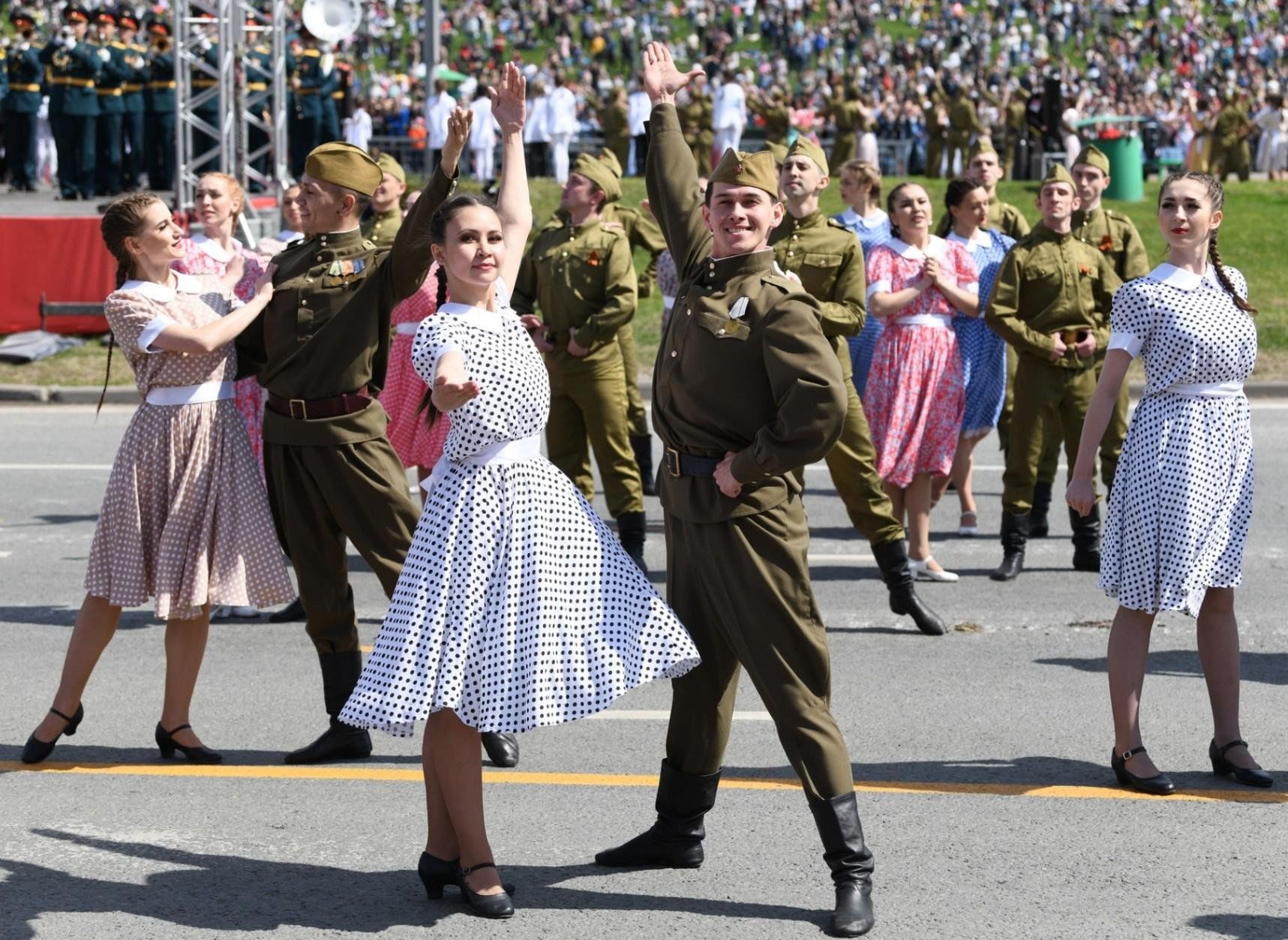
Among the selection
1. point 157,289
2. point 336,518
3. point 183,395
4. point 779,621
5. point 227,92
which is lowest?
point 336,518

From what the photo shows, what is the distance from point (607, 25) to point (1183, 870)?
54.6 metres

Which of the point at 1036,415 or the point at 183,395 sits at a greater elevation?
the point at 183,395

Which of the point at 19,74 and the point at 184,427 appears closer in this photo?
the point at 184,427

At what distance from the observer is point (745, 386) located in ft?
16.0

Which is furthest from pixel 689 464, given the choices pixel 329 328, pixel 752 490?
pixel 329 328

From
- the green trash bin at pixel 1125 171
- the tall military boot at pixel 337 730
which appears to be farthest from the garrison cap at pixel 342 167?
the green trash bin at pixel 1125 171

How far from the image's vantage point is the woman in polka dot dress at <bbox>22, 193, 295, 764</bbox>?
625cm

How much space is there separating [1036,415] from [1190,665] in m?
2.25

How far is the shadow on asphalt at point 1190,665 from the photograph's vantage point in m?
7.35

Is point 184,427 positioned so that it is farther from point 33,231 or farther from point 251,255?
point 33,231

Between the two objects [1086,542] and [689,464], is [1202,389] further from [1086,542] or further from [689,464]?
[1086,542]

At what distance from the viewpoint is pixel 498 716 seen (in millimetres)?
4773

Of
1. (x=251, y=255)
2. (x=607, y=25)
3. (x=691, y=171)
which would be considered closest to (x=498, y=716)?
(x=691, y=171)

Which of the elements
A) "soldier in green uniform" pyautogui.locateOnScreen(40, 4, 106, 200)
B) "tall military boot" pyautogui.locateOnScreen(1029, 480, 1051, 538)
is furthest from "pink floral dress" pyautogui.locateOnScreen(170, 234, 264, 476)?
"soldier in green uniform" pyautogui.locateOnScreen(40, 4, 106, 200)
